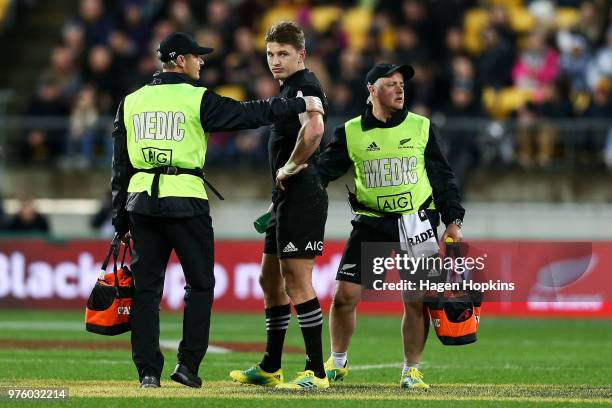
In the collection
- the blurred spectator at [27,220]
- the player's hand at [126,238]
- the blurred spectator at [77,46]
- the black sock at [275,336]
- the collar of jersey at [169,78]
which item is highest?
the blurred spectator at [77,46]

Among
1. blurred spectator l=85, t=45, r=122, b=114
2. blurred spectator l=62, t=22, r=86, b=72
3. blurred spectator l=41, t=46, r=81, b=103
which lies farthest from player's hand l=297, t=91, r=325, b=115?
blurred spectator l=62, t=22, r=86, b=72

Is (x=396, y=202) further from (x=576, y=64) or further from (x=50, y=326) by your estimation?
(x=576, y=64)

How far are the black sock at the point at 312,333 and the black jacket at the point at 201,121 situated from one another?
103 centimetres

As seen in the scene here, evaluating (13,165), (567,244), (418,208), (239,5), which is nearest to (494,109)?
(567,244)

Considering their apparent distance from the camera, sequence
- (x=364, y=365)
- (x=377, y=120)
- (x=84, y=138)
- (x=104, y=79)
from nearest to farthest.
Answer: (x=377, y=120)
(x=364, y=365)
(x=84, y=138)
(x=104, y=79)

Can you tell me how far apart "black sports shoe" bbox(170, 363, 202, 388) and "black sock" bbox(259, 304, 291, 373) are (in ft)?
2.93

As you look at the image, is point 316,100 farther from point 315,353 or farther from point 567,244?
point 567,244

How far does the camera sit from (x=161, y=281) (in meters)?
10.2

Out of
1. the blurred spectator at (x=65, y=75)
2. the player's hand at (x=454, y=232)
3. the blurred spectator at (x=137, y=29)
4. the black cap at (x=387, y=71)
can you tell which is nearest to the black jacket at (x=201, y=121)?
the black cap at (x=387, y=71)

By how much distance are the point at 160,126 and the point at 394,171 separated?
1851 mm

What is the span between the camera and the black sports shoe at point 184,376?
1011 centimetres

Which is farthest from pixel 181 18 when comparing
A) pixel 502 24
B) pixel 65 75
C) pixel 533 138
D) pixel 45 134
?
pixel 533 138

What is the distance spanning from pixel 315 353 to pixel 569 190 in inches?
494

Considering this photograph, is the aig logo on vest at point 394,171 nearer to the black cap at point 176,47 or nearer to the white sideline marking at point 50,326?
the black cap at point 176,47
